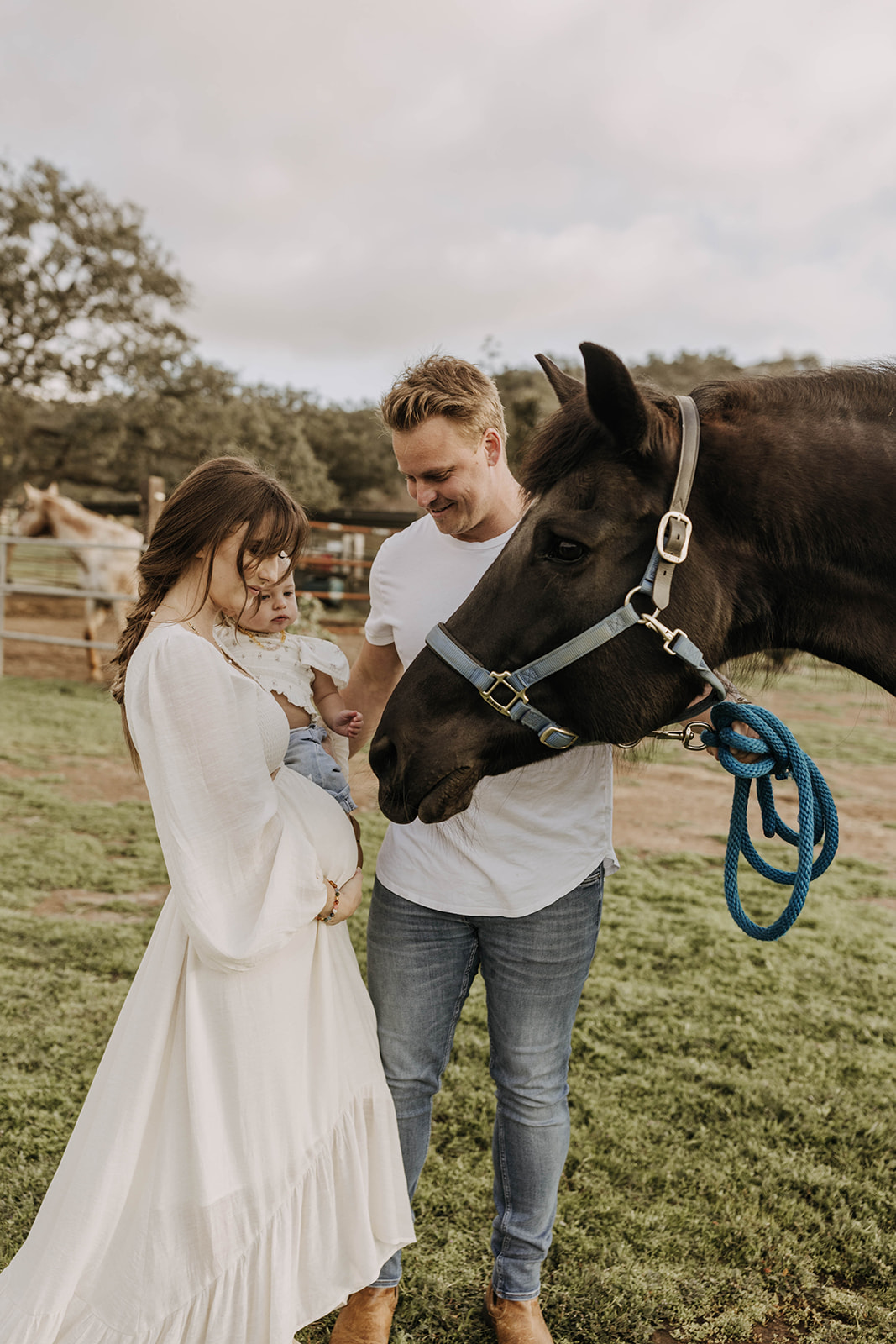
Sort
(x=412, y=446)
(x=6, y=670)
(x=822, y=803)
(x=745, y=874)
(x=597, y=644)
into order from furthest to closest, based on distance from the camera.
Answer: (x=6, y=670), (x=745, y=874), (x=412, y=446), (x=822, y=803), (x=597, y=644)

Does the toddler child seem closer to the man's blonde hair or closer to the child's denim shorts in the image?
the child's denim shorts

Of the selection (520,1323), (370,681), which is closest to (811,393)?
(370,681)

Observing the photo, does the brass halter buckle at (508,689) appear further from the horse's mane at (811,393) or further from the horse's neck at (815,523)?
the horse's mane at (811,393)

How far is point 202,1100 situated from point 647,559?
124cm

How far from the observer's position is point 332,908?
5.47 ft

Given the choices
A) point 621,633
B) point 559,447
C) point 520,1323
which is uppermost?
point 559,447

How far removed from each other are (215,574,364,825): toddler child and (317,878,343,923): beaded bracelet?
0.64 ft

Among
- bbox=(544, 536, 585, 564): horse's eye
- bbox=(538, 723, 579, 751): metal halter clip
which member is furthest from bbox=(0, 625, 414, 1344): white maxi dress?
bbox=(544, 536, 585, 564): horse's eye

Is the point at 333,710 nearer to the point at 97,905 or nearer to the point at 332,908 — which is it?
the point at 332,908

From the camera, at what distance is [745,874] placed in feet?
17.1

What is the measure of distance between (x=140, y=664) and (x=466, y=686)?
595 mm

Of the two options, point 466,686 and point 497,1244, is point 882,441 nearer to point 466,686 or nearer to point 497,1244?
point 466,686

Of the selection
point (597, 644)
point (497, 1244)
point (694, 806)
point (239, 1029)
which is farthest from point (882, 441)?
point (694, 806)

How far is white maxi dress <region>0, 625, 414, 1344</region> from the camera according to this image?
59.6 inches
